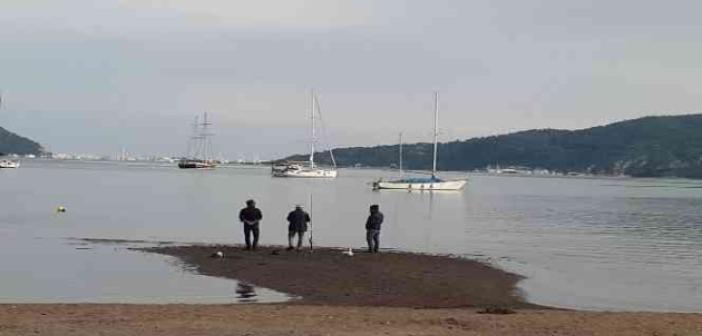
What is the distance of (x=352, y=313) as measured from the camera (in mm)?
16016

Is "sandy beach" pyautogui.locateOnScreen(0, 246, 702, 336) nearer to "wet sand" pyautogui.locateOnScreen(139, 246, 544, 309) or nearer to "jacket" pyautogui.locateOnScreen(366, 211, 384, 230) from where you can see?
"wet sand" pyautogui.locateOnScreen(139, 246, 544, 309)

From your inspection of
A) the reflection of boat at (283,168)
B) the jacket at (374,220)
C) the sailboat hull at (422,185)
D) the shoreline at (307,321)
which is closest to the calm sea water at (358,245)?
the shoreline at (307,321)

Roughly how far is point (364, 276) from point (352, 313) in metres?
7.31

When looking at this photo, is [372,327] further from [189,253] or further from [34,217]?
[34,217]

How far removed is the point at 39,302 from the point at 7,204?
45302 mm

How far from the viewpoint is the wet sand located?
19828 millimetres

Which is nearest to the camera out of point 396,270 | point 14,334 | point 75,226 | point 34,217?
point 14,334

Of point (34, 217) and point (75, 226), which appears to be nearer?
point (75, 226)

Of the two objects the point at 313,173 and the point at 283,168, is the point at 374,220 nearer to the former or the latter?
the point at 313,173

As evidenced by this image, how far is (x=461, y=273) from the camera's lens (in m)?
25.5

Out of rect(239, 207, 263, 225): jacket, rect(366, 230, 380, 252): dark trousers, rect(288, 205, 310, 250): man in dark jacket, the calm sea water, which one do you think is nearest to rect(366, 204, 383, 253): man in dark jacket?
rect(366, 230, 380, 252): dark trousers

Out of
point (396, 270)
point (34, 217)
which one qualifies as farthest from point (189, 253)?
point (34, 217)

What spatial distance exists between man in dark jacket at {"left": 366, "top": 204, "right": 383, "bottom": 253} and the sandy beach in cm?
274

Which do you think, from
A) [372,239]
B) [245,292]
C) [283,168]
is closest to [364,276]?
[245,292]
